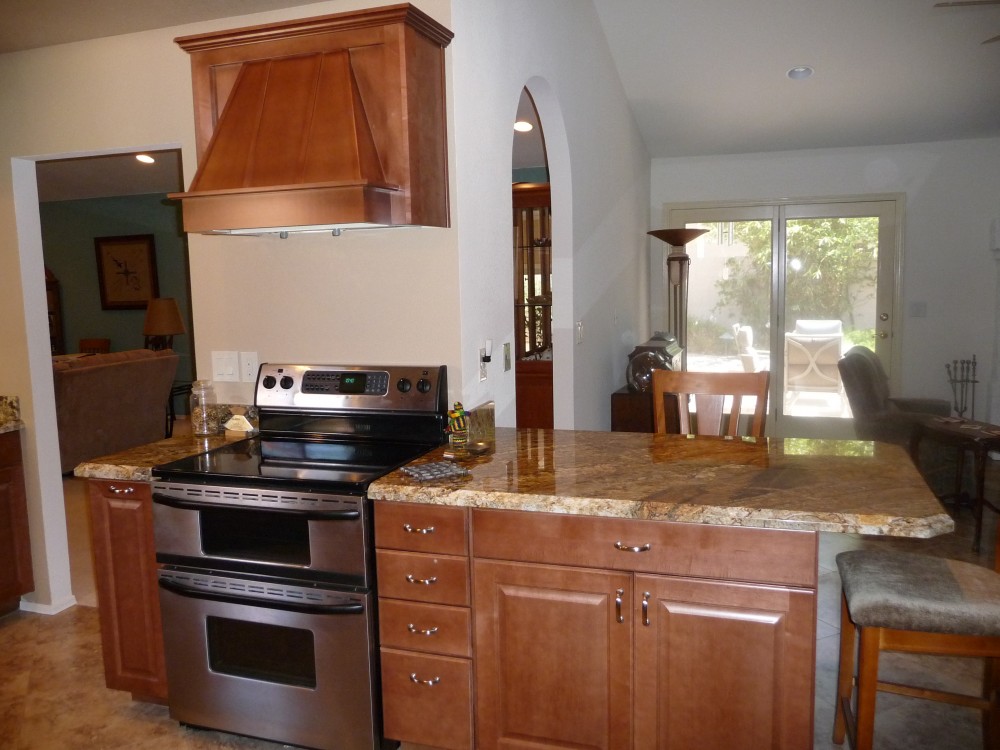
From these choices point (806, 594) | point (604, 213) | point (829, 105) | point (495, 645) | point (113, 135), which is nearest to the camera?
point (806, 594)

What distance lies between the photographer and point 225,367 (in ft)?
9.25

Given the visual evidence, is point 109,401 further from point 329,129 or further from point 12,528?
point 329,129

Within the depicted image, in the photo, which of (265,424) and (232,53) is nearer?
(232,53)

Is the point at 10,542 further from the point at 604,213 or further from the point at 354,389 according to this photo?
the point at 604,213

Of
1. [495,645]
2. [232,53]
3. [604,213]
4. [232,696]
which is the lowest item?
[232,696]

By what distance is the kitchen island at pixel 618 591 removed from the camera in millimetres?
1722

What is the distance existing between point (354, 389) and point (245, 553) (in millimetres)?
635

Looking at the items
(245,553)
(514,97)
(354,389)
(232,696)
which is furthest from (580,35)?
(232,696)

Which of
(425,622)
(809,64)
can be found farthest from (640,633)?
(809,64)

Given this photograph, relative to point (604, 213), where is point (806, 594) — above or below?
below

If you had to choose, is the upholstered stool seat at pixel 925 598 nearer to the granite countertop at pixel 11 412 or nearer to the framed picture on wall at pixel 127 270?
the granite countertop at pixel 11 412

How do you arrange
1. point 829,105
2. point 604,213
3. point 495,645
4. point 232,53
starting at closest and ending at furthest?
point 495,645, point 232,53, point 604,213, point 829,105

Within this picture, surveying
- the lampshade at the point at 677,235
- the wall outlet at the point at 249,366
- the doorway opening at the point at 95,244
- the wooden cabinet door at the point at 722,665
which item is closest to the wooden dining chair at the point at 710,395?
the wooden cabinet door at the point at 722,665

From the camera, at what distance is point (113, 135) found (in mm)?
2873
